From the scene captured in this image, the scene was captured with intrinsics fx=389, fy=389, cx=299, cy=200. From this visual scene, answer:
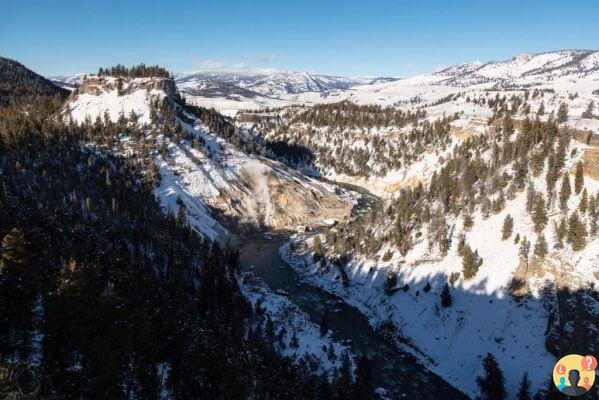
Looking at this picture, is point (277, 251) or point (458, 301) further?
point (277, 251)

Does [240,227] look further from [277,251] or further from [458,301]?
[458,301]

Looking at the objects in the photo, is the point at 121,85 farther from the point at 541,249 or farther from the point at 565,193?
the point at 541,249

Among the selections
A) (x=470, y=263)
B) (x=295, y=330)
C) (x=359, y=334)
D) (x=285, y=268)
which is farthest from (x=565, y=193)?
(x=285, y=268)

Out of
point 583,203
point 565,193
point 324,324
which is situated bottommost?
point 324,324

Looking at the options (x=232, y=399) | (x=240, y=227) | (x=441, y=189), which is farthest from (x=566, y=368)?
(x=240, y=227)

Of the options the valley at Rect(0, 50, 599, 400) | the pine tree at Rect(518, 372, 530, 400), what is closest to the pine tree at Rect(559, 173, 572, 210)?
the valley at Rect(0, 50, 599, 400)

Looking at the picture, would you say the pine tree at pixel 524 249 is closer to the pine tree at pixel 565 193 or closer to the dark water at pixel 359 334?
the pine tree at pixel 565 193

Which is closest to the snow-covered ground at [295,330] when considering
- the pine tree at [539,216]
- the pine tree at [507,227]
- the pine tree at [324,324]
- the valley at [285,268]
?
the valley at [285,268]
